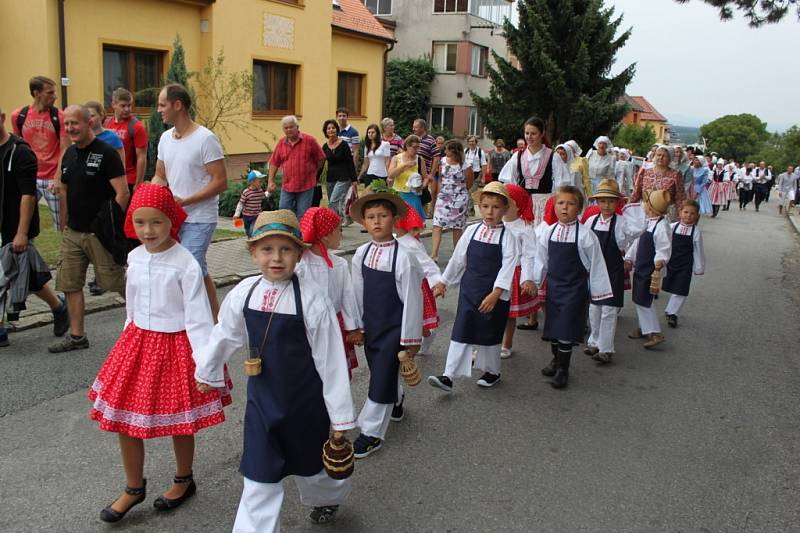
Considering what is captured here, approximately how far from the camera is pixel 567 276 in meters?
5.73

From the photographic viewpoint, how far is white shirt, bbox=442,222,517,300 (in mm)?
5141

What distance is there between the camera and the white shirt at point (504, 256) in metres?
5.14

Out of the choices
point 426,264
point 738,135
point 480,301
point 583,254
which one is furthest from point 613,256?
point 738,135

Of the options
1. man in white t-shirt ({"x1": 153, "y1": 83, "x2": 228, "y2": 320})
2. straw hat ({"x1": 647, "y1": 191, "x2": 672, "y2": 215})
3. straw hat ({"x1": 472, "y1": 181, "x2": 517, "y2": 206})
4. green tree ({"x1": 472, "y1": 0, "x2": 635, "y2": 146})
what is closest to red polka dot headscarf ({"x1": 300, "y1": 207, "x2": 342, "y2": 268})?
straw hat ({"x1": 472, "y1": 181, "x2": 517, "y2": 206})

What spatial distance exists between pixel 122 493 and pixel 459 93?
35.0m

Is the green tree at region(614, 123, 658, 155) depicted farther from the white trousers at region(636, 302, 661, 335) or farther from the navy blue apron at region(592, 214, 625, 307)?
the navy blue apron at region(592, 214, 625, 307)

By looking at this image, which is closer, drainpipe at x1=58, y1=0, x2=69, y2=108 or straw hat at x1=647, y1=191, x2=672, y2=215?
straw hat at x1=647, y1=191, x2=672, y2=215

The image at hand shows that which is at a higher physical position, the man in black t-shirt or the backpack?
the backpack

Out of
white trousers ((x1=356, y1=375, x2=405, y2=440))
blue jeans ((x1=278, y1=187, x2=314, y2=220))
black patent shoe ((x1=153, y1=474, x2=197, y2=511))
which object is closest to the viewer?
black patent shoe ((x1=153, y1=474, x2=197, y2=511))

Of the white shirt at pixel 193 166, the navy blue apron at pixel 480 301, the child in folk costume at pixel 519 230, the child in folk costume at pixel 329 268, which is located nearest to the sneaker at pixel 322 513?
the child in folk costume at pixel 329 268

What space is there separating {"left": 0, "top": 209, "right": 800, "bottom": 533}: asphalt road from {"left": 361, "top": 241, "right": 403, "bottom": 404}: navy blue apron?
0.43 m

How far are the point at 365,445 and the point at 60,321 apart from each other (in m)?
3.37

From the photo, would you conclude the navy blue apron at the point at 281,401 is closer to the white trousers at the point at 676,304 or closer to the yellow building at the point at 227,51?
the white trousers at the point at 676,304

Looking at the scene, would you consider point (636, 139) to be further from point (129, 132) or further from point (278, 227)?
point (278, 227)
